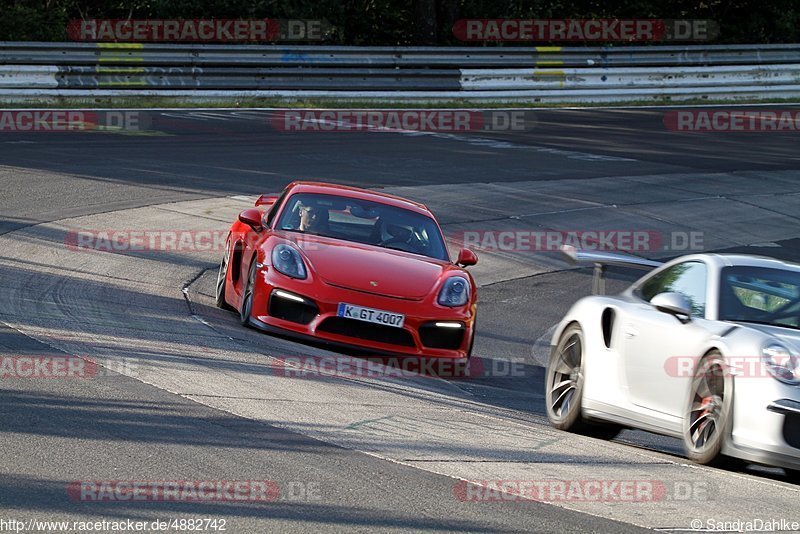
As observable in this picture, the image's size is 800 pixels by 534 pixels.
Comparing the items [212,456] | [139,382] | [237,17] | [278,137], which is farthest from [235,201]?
[237,17]

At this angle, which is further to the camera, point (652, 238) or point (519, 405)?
point (652, 238)

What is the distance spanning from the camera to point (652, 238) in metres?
17.7

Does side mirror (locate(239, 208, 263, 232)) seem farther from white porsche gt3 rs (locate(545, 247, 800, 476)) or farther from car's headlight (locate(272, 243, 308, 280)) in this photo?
white porsche gt3 rs (locate(545, 247, 800, 476))

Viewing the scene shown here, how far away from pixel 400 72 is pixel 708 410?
21.1 m

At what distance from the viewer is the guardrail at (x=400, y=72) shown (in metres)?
24.2

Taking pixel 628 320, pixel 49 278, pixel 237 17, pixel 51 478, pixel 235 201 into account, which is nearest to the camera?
pixel 51 478

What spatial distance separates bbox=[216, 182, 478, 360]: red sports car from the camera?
9.98 metres

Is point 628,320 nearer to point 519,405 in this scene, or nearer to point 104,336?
point 519,405

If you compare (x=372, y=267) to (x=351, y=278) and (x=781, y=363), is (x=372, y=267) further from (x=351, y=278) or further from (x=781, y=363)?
(x=781, y=363)

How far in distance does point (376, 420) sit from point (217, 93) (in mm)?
19034

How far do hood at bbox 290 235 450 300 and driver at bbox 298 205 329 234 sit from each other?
27 cm

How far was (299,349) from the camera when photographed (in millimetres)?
9727

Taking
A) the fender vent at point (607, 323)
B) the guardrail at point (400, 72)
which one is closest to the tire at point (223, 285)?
the fender vent at point (607, 323)

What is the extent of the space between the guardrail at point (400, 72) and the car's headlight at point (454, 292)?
49.1 feet
